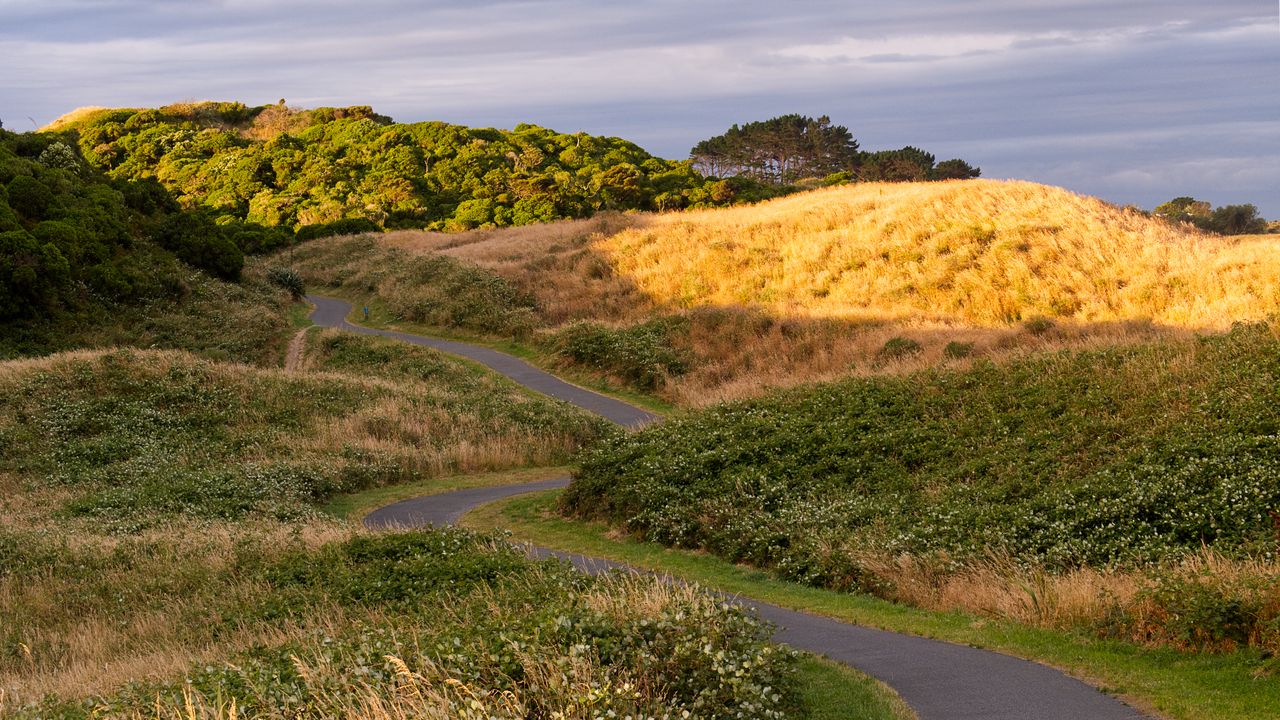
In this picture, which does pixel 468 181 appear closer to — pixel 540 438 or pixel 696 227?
pixel 696 227

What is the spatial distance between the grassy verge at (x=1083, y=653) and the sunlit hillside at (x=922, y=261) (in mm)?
19420

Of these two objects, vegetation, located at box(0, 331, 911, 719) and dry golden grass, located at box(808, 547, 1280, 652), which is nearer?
vegetation, located at box(0, 331, 911, 719)

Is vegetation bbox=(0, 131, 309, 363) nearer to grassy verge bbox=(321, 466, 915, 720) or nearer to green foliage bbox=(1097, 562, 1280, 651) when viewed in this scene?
grassy verge bbox=(321, 466, 915, 720)

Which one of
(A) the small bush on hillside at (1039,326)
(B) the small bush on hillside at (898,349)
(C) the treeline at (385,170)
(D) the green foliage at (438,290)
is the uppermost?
(C) the treeline at (385,170)

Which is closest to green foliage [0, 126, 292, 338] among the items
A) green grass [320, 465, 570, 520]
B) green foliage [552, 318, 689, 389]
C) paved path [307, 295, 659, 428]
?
paved path [307, 295, 659, 428]

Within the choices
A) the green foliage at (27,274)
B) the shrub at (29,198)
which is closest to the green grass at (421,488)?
the green foliage at (27,274)

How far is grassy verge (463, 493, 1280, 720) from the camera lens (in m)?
8.34

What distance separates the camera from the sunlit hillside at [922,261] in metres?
33.5

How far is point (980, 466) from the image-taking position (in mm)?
16672

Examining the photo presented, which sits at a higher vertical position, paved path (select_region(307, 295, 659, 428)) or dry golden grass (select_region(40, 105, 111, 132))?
dry golden grass (select_region(40, 105, 111, 132))

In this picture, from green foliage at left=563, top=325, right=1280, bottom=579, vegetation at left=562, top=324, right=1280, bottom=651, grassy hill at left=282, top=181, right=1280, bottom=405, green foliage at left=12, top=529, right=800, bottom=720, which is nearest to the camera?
green foliage at left=12, top=529, right=800, bottom=720

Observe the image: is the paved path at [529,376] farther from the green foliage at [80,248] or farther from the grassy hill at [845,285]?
the green foliage at [80,248]

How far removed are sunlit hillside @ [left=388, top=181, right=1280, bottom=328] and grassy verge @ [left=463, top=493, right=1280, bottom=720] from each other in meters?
19.4

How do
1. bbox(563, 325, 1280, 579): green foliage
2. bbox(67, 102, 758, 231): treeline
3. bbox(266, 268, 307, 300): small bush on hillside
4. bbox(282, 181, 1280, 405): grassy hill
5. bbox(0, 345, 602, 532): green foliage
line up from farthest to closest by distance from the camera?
bbox(67, 102, 758, 231): treeline < bbox(266, 268, 307, 300): small bush on hillside < bbox(282, 181, 1280, 405): grassy hill < bbox(0, 345, 602, 532): green foliage < bbox(563, 325, 1280, 579): green foliage
